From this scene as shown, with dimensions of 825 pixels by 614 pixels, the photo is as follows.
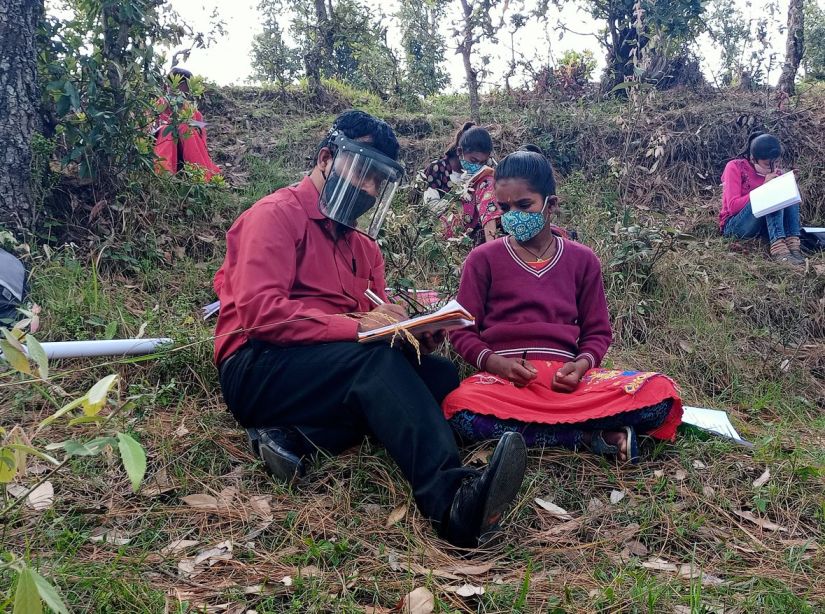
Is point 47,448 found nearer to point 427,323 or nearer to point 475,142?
point 427,323

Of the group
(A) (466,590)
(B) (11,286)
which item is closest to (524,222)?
(A) (466,590)

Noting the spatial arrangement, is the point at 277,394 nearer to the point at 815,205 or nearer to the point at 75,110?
the point at 75,110

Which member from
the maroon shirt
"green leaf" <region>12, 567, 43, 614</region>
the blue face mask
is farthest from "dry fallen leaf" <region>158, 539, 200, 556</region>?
the blue face mask

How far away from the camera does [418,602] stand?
198cm

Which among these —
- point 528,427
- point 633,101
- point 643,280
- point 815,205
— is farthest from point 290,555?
point 815,205

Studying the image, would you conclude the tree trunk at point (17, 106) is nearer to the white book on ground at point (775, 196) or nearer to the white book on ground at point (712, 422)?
the white book on ground at point (712, 422)

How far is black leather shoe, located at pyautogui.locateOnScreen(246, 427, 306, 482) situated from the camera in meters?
2.64

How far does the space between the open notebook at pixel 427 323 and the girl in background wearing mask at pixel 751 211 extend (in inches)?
188

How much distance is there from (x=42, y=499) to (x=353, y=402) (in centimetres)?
108

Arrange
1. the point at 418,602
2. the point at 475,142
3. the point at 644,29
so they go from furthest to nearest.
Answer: the point at 644,29 → the point at 475,142 → the point at 418,602

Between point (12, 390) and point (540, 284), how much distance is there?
2.40 metres

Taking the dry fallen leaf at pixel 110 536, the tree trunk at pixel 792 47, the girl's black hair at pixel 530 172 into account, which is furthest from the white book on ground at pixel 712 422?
the tree trunk at pixel 792 47

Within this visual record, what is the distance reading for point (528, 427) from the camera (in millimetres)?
3008

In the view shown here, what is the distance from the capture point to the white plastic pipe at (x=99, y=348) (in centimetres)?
319
